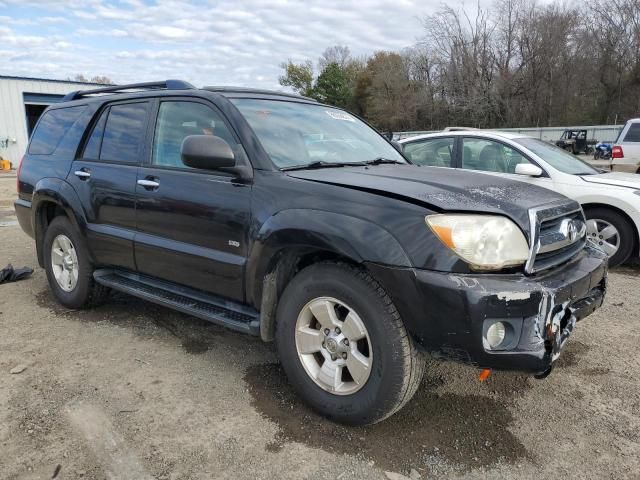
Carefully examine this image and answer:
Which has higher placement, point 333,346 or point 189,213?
point 189,213

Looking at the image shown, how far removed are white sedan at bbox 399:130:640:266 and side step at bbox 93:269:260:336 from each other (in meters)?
3.26

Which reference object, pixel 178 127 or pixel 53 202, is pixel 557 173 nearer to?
pixel 178 127

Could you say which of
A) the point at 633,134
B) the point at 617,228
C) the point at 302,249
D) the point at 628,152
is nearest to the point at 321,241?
the point at 302,249

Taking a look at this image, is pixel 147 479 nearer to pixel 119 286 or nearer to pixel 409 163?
pixel 119 286

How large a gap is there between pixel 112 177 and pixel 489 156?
4.44 meters

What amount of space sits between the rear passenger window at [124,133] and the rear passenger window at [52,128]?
554 millimetres

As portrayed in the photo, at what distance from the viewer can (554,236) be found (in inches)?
103

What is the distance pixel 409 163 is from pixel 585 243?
136 centimetres

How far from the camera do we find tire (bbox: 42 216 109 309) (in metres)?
4.17

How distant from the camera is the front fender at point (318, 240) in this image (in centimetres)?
235

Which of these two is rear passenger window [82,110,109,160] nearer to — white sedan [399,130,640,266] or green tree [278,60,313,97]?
white sedan [399,130,640,266]

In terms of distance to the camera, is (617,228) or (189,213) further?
(617,228)

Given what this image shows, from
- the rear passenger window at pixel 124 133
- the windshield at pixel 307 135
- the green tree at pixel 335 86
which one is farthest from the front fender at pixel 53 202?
the green tree at pixel 335 86

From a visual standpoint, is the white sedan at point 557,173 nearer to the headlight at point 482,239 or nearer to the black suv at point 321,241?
the black suv at point 321,241
